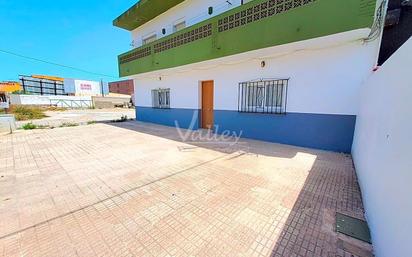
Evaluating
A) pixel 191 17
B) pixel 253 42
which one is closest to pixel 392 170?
pixel 253 42

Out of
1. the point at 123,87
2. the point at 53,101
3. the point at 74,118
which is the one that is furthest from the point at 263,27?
the point at 123,87

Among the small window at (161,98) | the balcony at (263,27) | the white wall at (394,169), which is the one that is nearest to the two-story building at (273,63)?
the balcony at (263,27)

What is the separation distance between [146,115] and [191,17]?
701cm

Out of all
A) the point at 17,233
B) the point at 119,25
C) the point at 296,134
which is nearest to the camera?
the point at 17,233

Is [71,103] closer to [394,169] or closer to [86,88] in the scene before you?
[86,88]

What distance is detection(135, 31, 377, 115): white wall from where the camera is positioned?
4.80 meters

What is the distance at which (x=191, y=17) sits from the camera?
28.5ft

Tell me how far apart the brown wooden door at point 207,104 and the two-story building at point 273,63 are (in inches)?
1.9

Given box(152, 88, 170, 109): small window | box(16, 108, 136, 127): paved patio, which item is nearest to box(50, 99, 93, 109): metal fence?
box(16, 108, 136, 127): paved patio

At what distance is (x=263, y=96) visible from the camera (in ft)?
22.2

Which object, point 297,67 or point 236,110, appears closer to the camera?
point 297,67

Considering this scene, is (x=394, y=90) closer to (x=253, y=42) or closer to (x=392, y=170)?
(x=392, y=170)

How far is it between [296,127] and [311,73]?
173cm

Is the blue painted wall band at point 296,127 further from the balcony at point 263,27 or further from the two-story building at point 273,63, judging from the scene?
the balcony at point 263,27
